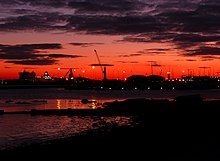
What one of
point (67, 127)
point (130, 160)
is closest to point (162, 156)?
point (130, 160)

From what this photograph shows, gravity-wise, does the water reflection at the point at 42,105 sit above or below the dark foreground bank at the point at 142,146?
above

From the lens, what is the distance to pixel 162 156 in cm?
2494

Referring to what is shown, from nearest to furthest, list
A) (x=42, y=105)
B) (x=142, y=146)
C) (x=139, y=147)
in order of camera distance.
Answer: (x=139, y=147) → (x=142, y=146) → (x=42, y=105)

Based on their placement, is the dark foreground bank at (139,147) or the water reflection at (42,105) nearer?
the dark foreground bank at (139,147)

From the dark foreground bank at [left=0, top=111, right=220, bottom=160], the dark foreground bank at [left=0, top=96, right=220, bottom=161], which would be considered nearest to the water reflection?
the dark foreground bank at [left=0, top=96, right=220, bottom=161]

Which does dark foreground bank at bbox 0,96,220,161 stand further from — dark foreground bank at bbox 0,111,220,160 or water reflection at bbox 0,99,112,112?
water reflection at bbox 0,99,112,112

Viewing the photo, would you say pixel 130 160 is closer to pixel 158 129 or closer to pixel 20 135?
pixel 158 129

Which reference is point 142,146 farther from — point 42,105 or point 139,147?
point 42,105

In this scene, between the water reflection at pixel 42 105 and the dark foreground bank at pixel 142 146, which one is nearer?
the dark foreground bank at pixel 142 146

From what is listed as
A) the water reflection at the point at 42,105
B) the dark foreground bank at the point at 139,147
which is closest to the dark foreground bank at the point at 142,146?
the dark foreground bank at the point at 139,147

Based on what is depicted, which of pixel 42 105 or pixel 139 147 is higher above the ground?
pixel 42 105

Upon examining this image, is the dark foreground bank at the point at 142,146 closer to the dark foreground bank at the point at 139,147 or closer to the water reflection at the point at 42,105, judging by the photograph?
the dark foreground bank at the point at 139,147

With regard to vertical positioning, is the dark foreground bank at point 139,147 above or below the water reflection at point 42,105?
below

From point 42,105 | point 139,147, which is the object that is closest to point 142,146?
point 139,147
